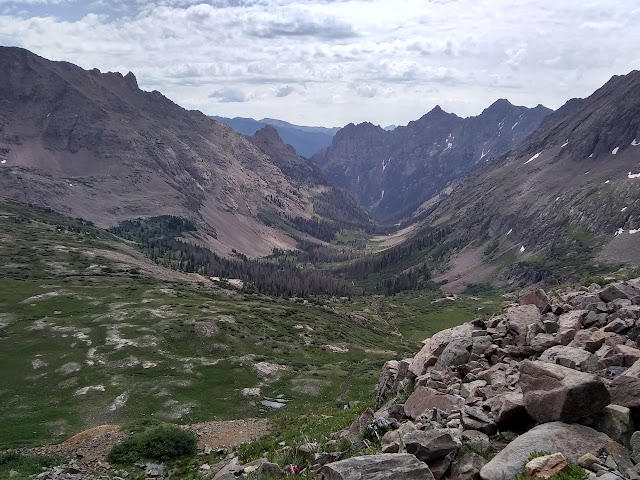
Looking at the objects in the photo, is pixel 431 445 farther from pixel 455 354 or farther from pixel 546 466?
pixel 455 354

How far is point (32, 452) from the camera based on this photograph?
135 feet

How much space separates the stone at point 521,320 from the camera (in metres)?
27.1

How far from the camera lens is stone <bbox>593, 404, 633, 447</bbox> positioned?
52.2 feet

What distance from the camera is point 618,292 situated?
27.6 m

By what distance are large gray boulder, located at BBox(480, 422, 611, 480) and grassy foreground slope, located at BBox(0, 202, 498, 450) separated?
162 ft

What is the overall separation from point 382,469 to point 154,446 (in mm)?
29766

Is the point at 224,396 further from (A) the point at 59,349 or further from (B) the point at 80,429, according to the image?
(A) the point at 59,349

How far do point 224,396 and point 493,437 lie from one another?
219ft

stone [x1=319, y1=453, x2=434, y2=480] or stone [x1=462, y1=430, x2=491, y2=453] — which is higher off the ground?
stone [x1=462, y1=430, x2=491, y2=453]

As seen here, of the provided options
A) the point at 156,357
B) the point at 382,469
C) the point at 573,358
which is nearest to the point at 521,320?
the point at 573,358

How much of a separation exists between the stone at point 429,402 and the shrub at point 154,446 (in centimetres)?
2418

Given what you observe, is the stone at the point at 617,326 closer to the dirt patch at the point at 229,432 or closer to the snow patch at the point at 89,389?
the dirt patch at the point at 229,432

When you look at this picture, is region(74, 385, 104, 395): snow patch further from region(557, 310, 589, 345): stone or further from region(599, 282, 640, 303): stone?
region(599, 282, 640, 303): stone

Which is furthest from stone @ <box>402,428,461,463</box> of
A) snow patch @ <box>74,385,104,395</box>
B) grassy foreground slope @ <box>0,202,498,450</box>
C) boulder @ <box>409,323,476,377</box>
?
snow patch @ <box>74,385,104,395</box>
